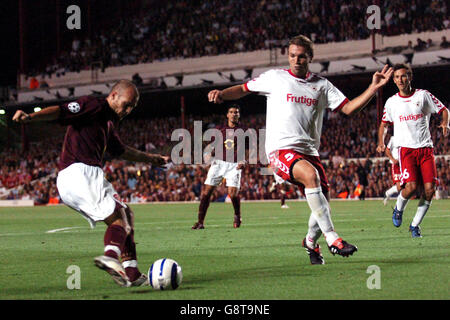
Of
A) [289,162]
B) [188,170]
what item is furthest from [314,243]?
[188,170]

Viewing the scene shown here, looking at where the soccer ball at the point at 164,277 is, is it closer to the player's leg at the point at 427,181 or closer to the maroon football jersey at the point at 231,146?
the player's leg at the point at 427,181

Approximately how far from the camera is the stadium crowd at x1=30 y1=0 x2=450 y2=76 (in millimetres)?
38156

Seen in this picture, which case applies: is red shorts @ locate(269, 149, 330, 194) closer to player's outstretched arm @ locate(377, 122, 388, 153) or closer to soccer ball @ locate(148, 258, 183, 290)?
soccer ball @ locate(148, 258, 183, 290)

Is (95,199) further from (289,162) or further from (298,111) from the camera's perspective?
(298,111)

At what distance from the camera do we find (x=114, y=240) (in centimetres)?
584

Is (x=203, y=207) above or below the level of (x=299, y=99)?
below

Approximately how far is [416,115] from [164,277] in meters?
6.44

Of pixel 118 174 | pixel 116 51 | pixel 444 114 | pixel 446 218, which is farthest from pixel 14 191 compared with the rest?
pixel 444 114

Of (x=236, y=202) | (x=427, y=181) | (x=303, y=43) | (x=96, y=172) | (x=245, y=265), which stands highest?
(x=303, y=43)

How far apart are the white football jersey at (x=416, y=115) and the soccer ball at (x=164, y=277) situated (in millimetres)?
6209

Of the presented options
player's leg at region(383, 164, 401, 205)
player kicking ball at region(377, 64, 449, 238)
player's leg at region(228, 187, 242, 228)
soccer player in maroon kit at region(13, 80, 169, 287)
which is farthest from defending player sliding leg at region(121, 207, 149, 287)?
player's leg at region(228, 187, 242, 228)

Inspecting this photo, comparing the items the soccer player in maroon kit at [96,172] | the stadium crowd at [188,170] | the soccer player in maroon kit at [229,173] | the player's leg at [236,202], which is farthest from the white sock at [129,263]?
the stadium crowd at [188,170]

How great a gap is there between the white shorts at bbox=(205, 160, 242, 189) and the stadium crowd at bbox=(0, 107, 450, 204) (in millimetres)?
11060
